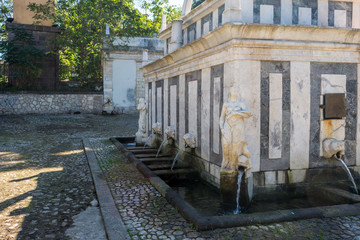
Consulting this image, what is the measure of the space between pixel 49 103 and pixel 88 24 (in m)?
6.60

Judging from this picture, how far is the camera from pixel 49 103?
20.6 m

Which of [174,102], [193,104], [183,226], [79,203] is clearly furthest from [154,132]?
[183,226]

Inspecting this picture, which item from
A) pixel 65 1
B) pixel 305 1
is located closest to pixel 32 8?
pixel 65 1

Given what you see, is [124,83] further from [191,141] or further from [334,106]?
[334,106]

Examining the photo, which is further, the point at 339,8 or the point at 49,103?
the point at 49,103

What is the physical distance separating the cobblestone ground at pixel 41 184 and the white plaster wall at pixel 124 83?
952 cm

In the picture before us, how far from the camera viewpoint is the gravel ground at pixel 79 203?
11.3 ft

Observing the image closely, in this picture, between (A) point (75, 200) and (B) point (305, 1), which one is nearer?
(A) point (75, 200)

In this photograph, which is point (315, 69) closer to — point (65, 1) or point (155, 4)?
point (65, 1)

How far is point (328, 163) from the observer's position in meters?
5.28

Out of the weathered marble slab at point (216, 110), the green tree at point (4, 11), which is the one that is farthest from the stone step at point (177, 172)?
the green tree at point (4, 11)

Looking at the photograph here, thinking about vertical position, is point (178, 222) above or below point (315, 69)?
below

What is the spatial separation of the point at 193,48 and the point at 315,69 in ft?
7.37

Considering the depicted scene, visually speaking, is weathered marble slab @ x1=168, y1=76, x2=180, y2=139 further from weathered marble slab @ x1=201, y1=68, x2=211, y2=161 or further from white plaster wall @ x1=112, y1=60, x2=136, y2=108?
white plaster wall @ x1=112, y1=60, x2=136, y2=108
